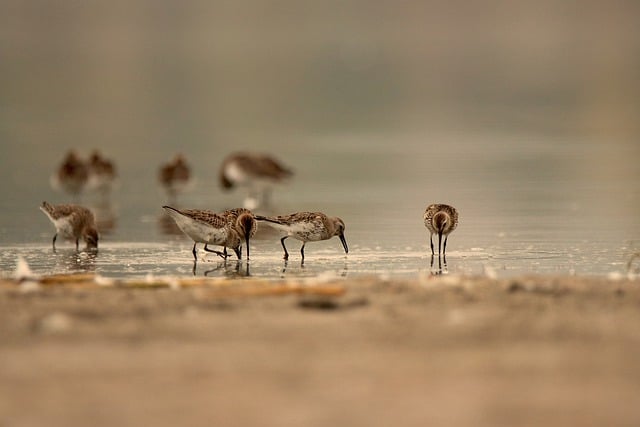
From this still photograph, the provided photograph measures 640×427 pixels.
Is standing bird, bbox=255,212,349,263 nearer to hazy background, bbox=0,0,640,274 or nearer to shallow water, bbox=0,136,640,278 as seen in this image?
shallow water, bbox=0,136,640,278

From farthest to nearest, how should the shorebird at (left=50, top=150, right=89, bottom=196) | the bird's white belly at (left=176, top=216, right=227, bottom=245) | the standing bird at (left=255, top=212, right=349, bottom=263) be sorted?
the shorebird at (left=50, top=150, right=89, bottom=196), the standing bird at (left=255, top=212, right=349, bottom=263), the bird's white belly at (left=176, top=216, right=227, bottom=245)

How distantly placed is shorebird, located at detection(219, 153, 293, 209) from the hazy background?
1.11ft

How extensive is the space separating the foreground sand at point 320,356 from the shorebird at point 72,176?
1544 cm

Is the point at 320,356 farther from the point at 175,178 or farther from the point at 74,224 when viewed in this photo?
the point at 175,178

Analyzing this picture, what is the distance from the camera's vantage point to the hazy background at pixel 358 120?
2311 centimetres

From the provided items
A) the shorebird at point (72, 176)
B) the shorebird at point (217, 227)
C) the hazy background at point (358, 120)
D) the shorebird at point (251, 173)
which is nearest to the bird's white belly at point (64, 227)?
the hazy background at point (358, 120)

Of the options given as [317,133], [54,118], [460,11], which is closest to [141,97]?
[54,118]

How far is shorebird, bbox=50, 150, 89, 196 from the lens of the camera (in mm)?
26141

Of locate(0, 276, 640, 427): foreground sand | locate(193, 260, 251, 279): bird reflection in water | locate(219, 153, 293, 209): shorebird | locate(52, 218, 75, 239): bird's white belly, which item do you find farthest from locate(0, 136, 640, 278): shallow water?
locate(0, 276, 640, 427): foreground sand

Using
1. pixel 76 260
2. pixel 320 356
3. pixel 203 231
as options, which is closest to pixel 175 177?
pixel 76 260

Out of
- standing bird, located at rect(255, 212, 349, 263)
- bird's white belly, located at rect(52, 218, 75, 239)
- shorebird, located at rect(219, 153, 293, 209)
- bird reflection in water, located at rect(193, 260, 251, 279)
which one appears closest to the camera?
bird reflection in water, located at rect(193, 260, 251, 279)

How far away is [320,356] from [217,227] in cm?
793

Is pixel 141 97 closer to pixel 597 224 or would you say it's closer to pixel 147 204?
pixel 147 204

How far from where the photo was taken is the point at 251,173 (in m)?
26.4
